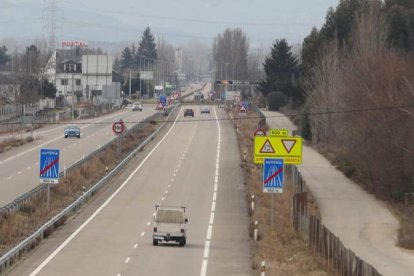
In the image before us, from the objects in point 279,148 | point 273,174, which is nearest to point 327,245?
point 273,174

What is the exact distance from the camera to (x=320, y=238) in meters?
27.9

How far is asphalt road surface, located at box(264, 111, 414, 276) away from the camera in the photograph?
36344 millimetres

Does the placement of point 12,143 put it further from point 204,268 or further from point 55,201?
point 204,268

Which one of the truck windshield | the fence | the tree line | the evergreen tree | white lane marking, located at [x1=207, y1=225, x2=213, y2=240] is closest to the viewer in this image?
the fence

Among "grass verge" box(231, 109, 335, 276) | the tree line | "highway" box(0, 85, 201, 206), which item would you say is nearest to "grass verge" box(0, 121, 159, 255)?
"highway" box(0, 85, 201, 206)

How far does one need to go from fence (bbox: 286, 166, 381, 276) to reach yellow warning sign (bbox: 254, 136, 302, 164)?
1.72 metres

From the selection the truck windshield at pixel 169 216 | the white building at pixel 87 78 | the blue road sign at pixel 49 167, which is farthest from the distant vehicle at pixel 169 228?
the white building at pixel 87 78

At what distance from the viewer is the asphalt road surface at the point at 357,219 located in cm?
3634

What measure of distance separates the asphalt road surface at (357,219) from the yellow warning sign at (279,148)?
436 cm

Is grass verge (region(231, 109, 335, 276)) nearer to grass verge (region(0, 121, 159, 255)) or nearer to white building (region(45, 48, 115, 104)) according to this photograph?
grass verge (region(0, 121, 159, 255))

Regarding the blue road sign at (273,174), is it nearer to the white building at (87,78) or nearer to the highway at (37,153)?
the highway at (37,153)

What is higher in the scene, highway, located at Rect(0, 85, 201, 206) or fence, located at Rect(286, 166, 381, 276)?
fence, located at Rect(286, 166, 381, 276)

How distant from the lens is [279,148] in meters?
36.1

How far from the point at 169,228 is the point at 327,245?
6.34 m
